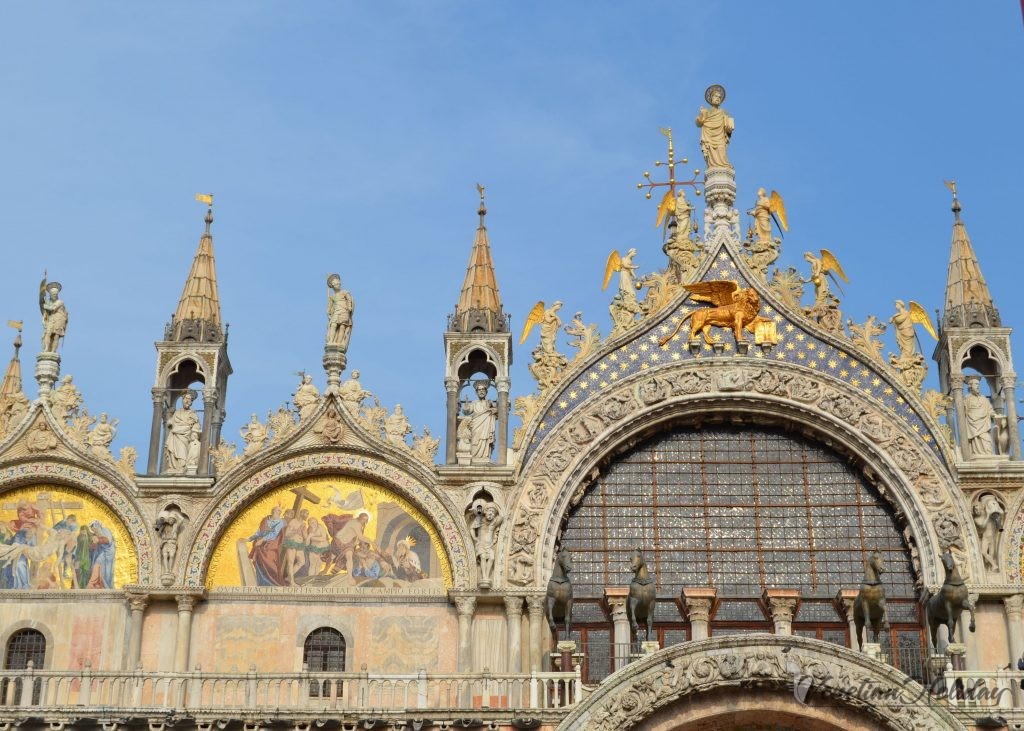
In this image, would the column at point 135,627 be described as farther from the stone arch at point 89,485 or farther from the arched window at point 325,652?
the arched window at point 325,652

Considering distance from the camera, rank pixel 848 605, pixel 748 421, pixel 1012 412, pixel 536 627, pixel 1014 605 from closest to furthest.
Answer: pixel 1014 605 → pixel 536 627 → pixel 848 605 → pixel 1012 412 → pixel 748 421

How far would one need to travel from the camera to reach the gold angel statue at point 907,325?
27.4m

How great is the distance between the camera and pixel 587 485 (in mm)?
27188

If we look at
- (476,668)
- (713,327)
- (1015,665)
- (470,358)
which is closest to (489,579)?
(476,668)

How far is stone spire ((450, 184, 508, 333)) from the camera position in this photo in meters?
27.6

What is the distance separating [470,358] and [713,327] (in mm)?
4110

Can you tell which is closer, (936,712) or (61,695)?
(936,712)

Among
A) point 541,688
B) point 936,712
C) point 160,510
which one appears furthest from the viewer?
point 160,510

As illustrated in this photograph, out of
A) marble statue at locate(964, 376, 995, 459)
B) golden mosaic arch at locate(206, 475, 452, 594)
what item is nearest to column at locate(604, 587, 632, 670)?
golden mosaic arch at locate(206, 475, 452, 594)

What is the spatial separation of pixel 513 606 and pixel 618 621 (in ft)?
5.61

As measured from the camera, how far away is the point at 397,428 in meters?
26.9

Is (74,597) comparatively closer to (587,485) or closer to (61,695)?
(61,695)

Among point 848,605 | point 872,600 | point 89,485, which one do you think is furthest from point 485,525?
point 89,485

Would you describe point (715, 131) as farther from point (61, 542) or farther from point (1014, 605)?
point (61, 542)
